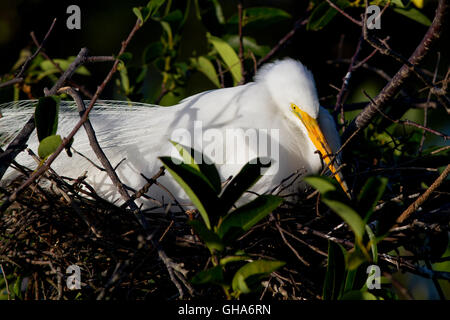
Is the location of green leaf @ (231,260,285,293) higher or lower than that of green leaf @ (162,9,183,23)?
lower

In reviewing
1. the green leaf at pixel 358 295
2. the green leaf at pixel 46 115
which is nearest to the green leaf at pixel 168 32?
the green leaf at pixel 46 115

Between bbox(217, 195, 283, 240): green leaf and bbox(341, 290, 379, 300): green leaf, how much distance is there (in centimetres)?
27

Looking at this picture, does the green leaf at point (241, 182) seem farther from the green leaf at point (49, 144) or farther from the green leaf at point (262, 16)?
the green leaf at point (262, 16)

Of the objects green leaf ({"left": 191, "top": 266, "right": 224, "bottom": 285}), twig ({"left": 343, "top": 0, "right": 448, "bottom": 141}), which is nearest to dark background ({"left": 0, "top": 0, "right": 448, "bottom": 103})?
twig ({"left": 343, "top": 0, "right": 448, "bottom": 141})

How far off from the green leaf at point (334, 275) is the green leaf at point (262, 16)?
133 cm

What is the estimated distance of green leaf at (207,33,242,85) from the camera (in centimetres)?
206

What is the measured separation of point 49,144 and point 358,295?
0.85 meters

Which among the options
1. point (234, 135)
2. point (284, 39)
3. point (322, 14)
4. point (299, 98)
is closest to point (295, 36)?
point (284, 39)

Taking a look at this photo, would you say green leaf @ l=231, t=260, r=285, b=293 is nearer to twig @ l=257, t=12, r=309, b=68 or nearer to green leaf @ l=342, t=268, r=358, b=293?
green leaf @ l=342, t=268, r=358, b=293

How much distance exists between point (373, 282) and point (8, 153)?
3.50 ft

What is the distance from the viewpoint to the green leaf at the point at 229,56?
6.75 feet

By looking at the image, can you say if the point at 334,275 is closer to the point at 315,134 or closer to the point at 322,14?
the point at 315,134

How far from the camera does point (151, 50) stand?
→ 2.21 meters
